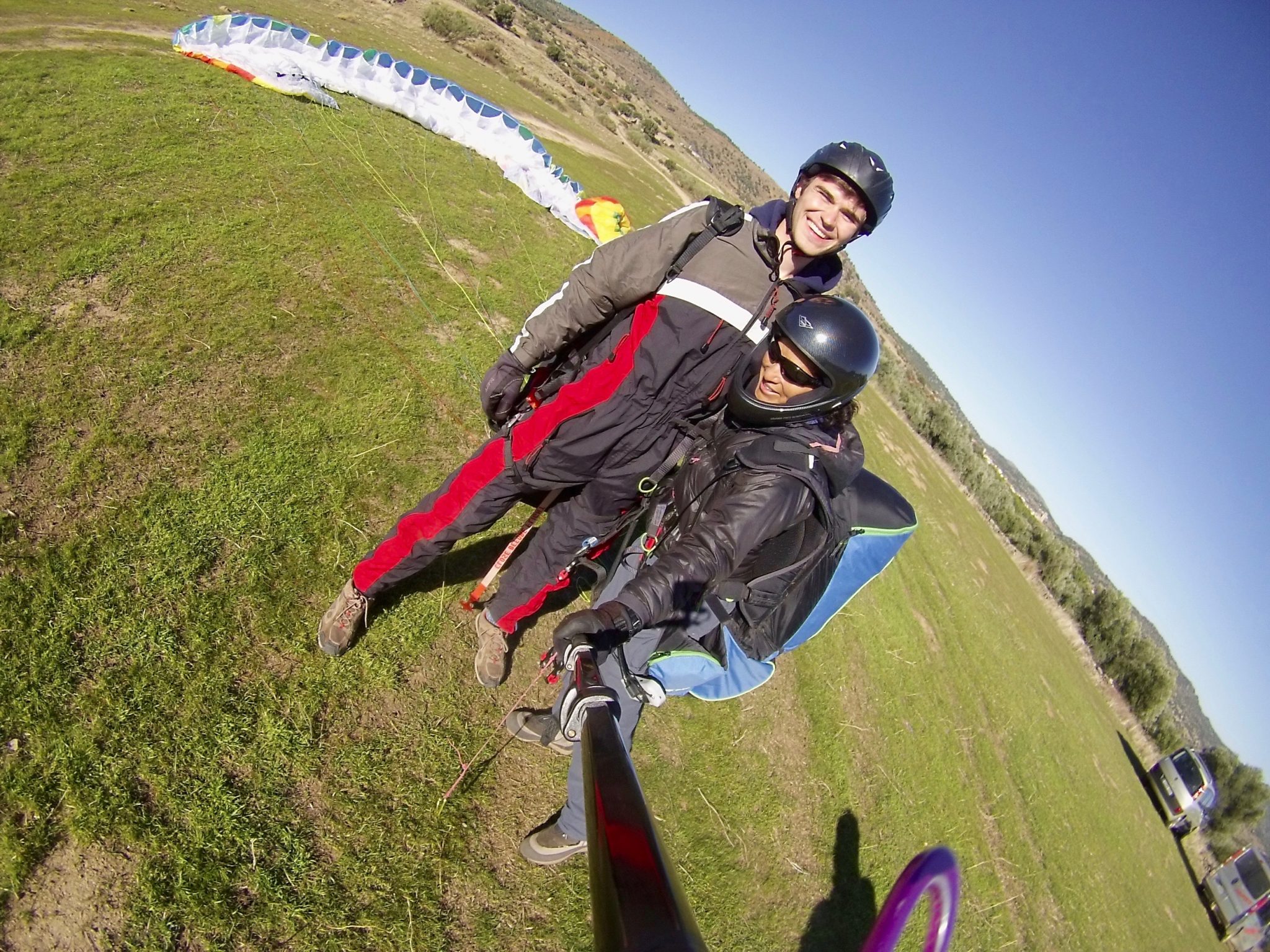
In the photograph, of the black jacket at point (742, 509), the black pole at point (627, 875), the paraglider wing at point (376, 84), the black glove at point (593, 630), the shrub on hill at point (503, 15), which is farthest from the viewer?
the shrub on hill at point (503, 15)

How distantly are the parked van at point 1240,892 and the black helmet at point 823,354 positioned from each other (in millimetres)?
19444

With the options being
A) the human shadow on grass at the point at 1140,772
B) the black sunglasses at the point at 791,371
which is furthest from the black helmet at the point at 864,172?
the human shadow on grass at the point at 1140,772

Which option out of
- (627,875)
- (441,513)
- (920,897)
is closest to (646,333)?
(441,513)

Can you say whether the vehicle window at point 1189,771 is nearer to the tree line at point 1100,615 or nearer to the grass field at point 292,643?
the tree line at point 1100,615

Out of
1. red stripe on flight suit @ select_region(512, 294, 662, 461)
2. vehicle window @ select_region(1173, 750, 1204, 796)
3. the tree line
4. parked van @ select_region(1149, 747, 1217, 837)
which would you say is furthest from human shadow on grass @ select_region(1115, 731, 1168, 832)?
red stripe on flight suit @ select_region(512, 294, 662, 461)

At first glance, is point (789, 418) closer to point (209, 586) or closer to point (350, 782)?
point (350, 782)

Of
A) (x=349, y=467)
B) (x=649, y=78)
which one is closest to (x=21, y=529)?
(x=349, y=467)

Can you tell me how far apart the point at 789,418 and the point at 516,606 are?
2.08 m

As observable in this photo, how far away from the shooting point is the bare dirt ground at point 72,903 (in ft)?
7.29

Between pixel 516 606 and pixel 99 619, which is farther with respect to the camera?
pixel 516 606

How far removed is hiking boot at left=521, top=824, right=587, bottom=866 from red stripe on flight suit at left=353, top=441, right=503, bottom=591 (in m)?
1.65

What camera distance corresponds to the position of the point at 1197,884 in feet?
49.1

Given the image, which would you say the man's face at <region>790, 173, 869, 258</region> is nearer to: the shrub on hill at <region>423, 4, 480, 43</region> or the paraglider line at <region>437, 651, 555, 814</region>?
the paraglider line at <region>437, 651, 555, 814</region>

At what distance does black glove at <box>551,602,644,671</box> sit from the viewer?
2.08 m
